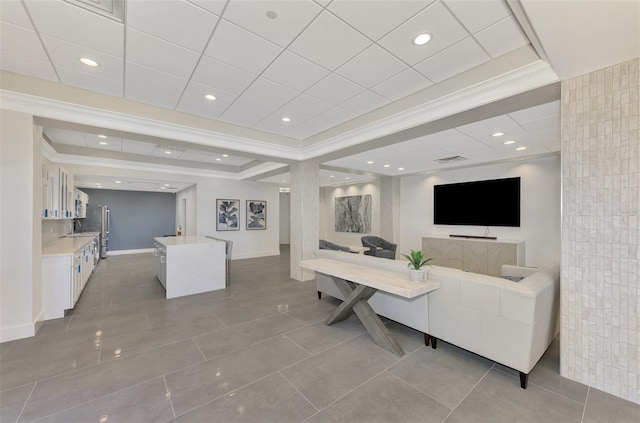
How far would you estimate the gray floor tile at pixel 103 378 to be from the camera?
1858 millimetres

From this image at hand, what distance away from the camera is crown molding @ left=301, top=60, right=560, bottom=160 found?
227 cm

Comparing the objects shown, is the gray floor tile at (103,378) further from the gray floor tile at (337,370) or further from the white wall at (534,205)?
the white wall at (534,205)

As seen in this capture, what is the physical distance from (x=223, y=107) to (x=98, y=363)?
317 centimetres

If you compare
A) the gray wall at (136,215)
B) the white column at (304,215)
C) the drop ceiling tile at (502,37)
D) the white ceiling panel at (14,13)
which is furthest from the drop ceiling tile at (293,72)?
the gray wall at (136,215)

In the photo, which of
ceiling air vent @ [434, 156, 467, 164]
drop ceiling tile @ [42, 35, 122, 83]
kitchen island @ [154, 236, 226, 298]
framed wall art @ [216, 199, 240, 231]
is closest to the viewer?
drop ceiling tile @ [42, 35, 122, 83]

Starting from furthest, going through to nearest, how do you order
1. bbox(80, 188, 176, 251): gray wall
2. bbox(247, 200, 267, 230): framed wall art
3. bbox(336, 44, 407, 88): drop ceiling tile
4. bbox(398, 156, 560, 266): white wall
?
bbox(80, 188, 176, 251): gray wall → bbox(247, 200, 267, 230): framed wall art → bbox(398, 156, 560, 266): white wall → bbox(336, 44, 407, 88): drop ceiling tile

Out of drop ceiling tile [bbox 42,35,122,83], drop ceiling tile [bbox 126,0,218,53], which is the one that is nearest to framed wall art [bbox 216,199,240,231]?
drop ceiling tile [bbox 42,35,122,83]

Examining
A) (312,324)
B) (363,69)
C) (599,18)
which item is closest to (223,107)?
(363,69)

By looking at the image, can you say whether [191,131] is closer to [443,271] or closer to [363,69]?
[363,69]

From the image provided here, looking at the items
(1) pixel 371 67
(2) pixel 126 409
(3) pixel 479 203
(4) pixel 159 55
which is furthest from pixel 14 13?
(3) pixel 479 203

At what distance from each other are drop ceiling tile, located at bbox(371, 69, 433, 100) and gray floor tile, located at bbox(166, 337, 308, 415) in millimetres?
3019

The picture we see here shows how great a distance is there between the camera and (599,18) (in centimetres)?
154

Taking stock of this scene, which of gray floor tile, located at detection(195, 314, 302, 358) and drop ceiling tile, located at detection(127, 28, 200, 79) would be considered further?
gray floor tile, located at detection(195, 314, 302, 358)

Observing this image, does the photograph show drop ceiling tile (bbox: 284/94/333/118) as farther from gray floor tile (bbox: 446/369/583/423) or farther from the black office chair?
the black office chair
